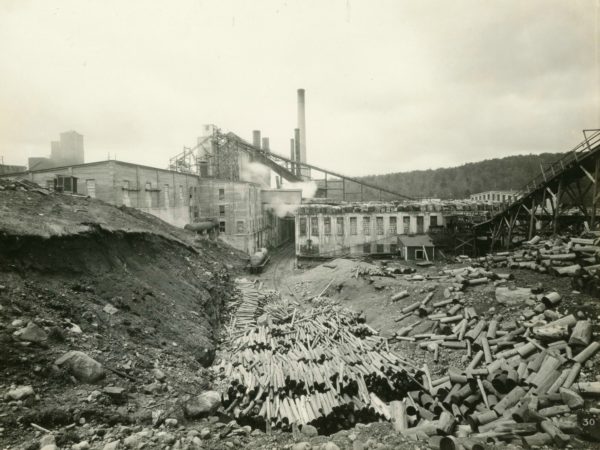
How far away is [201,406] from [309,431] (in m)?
2.50

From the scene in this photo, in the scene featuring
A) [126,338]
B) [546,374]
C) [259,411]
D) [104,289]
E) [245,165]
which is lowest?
[259,411]

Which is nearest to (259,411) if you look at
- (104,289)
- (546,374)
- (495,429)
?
(495,429)

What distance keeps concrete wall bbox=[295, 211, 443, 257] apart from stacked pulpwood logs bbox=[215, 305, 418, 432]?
786 inches

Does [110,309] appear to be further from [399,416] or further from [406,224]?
[406,224]

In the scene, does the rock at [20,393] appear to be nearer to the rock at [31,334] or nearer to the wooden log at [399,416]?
the rock at [31,334]

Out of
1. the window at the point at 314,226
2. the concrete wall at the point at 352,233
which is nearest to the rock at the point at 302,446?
the concrete wall at the point at 352,233

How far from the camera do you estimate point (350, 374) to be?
10.0 meters

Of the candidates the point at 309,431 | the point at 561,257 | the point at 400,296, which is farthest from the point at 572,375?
the point at 400,296

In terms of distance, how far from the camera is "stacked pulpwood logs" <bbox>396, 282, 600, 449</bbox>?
712 cm

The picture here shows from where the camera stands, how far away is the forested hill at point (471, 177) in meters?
80.6

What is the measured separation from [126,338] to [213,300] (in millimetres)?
7028

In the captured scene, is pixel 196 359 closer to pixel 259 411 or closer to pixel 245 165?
pixel 259 411

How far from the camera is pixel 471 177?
3573 inches

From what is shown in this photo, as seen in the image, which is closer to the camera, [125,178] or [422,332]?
[422,332]
